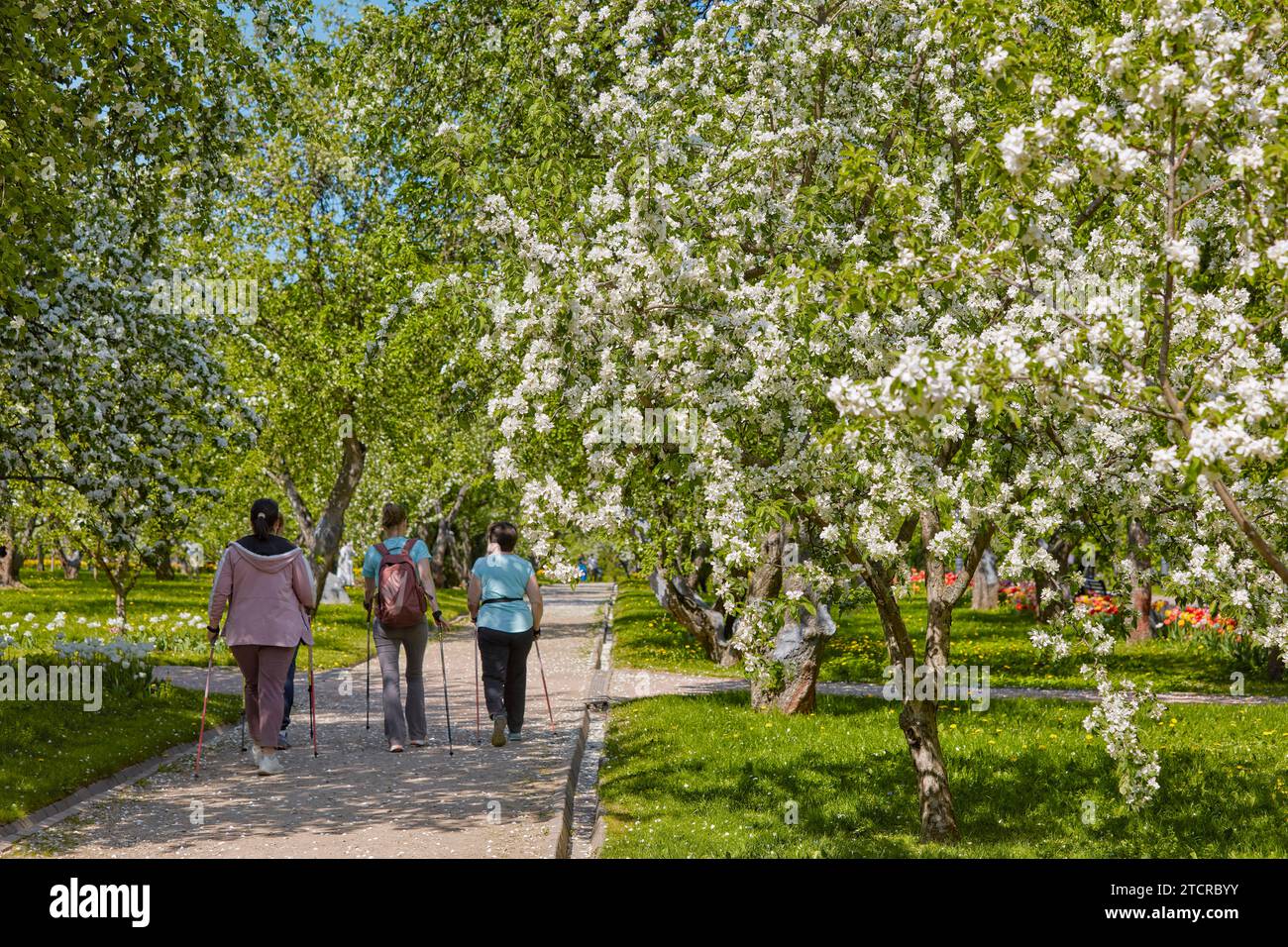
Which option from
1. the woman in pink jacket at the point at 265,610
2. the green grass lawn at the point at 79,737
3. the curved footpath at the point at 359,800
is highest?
the woman in pink jacket at the point at 265,610

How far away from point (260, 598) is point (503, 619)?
7.83ft

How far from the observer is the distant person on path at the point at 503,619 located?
1163 centimetres

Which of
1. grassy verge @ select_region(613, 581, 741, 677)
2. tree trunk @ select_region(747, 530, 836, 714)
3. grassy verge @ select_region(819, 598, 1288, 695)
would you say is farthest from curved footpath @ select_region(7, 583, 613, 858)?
grassy verge @ select_region(819, 598, 1288, 695)

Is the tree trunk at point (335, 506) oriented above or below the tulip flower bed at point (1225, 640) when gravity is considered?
above

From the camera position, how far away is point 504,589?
38.5ft

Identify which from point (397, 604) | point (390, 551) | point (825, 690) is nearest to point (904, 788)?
point (397, 604)

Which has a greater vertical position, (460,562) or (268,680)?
(268,680)

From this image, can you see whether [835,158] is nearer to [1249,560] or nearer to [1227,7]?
[1227,7]

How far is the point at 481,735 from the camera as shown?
41.3 ft

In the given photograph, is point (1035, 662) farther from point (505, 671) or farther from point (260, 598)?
point (260, 598)

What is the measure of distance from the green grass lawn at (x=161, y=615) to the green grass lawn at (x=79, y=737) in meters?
1.51

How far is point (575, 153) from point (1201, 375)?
654 centimetres

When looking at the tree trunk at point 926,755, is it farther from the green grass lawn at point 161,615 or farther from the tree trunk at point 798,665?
the green grass lawn at point 161,615

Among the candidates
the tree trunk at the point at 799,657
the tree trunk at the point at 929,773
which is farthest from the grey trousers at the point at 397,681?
the tree trunk at the point at 929,773
